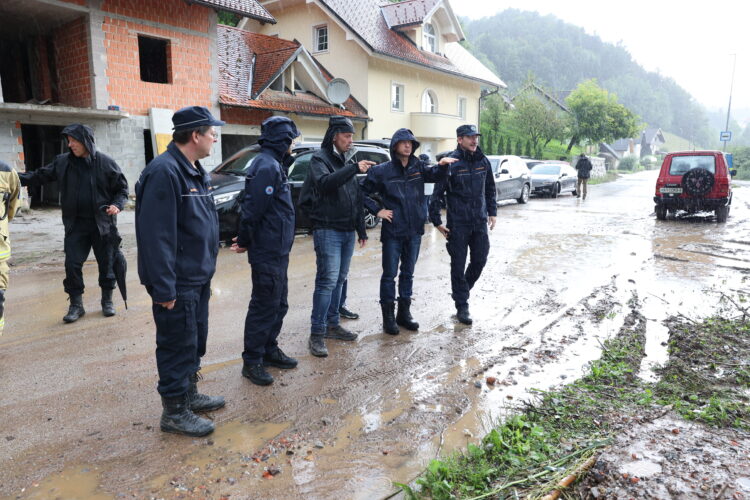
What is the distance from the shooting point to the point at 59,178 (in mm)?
5426

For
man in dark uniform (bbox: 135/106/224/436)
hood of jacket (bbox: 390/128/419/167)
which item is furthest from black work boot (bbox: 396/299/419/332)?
man in dark uniform (bbox: 135/106/224/436)

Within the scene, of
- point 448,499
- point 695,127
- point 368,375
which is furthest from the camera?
point 695,127

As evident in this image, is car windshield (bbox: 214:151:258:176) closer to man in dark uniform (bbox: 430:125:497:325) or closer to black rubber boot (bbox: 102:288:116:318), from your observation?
black rubber boot (bbox: 102:288:116:318)

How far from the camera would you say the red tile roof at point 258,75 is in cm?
1800

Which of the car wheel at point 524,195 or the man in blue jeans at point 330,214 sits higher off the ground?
the man in blue jeans at point 330,214

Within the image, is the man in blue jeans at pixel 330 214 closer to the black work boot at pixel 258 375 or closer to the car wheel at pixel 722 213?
the black work boot at pixel 258 375

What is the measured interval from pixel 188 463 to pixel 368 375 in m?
1.67

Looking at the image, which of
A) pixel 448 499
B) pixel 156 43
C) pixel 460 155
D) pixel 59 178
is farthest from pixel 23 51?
pixel 448 499

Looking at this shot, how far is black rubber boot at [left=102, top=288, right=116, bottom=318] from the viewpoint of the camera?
18.8 feet

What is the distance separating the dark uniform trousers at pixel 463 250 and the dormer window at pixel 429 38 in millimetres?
22657

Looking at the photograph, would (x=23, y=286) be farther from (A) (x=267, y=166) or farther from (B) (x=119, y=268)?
(A) (x=267, y=166)

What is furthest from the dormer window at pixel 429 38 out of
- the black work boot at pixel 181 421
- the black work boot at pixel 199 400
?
the black work boot at pixel 181 421

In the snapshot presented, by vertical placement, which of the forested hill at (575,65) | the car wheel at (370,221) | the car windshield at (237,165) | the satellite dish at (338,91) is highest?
the forested hill at (575,65)

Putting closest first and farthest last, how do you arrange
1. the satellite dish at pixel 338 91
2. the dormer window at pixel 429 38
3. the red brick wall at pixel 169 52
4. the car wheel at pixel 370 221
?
the car wheel at pixel 370 221
the red brick wall at pixel 169 52
the satellite dish at pixel 338 91
the dormer window at pixel 429 38
